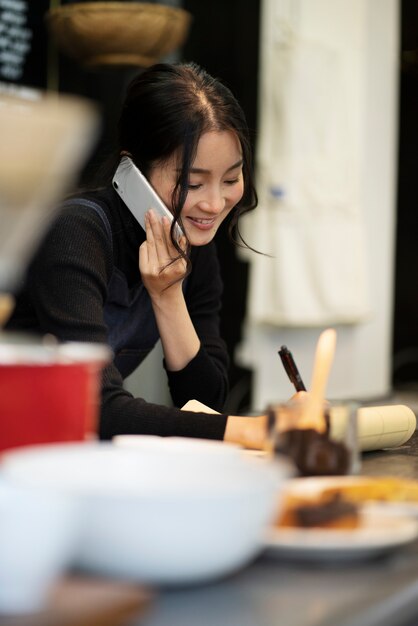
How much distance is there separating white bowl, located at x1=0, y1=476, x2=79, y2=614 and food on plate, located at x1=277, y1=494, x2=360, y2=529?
25 centimetres

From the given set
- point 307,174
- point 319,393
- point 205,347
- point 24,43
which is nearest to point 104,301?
point 205,347

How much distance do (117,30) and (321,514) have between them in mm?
2494

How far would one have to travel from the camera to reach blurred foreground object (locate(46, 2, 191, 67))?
10.0 ft

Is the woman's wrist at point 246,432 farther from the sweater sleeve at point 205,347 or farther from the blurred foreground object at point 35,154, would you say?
the blurred foreground object at point 35,154

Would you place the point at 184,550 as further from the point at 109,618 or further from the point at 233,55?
the point at 233,55

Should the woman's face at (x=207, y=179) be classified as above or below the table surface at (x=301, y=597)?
above

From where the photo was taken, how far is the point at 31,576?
0.62m

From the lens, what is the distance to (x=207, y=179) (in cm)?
184

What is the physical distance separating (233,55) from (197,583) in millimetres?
3489

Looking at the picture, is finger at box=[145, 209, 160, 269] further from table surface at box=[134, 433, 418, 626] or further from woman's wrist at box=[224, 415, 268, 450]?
table surface at box=[134, 433, 418, 626]

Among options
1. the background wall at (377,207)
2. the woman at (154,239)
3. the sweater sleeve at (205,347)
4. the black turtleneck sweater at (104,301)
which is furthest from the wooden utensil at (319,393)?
the background wall at (377,207)

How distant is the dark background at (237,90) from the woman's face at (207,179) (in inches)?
18.6

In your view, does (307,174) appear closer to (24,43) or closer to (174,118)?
(24,43)

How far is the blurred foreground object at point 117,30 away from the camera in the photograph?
306cm
